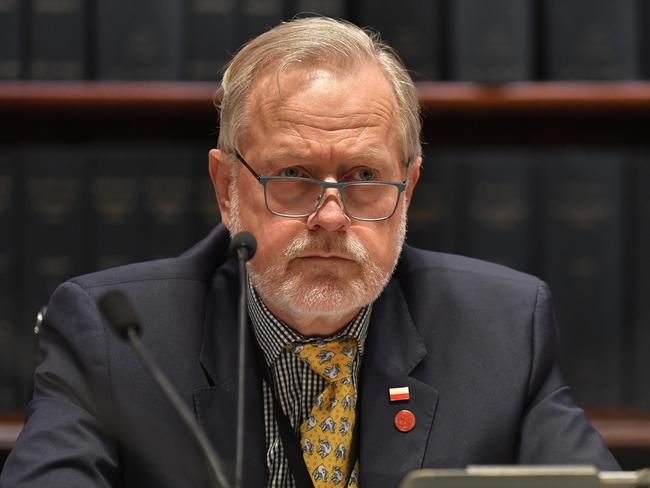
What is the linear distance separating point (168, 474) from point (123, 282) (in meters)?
0.36

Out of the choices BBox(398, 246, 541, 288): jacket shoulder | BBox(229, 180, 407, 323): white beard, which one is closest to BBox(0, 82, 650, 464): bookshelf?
BBox(398, 246, 541, 288): jacket shoulder

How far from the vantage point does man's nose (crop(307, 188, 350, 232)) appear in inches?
66.2

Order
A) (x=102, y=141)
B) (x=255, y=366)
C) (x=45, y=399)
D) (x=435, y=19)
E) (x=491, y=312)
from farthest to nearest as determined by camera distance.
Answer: (x=102, y=141) → (x=435, y=19) → (x=491, y=312) → (x=255, y=366) → (x=45, y=399)

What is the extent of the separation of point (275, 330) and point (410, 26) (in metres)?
0.82

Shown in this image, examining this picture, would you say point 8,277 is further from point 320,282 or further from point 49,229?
point 320,282

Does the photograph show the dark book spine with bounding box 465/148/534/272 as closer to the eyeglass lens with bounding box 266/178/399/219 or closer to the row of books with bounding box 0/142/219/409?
the row of books with bounding box 0/142/219/409

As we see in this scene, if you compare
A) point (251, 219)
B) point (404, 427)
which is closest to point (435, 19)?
point (251, 219)

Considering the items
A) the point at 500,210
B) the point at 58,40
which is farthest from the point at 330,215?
the point at 58,40

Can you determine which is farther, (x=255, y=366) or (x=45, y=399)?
(x=255, y=366)

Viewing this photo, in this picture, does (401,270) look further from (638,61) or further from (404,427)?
(638,61)

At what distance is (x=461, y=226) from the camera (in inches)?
95.1

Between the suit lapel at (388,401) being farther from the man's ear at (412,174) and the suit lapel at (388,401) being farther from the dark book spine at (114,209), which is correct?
the dark book spine at (114,209)

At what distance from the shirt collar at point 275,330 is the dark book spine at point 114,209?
0.57 metres

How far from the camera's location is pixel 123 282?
1.88m
